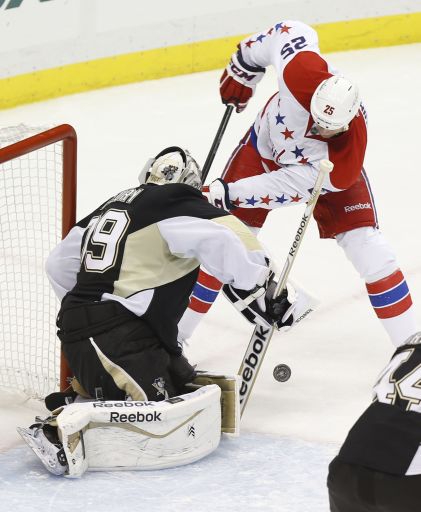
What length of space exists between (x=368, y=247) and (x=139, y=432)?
0.98 meters

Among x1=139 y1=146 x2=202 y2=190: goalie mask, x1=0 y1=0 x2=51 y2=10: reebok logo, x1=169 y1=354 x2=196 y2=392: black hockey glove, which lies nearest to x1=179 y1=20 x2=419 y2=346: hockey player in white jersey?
x1=139 y1=146 x2=202 y2=190: goalie mask

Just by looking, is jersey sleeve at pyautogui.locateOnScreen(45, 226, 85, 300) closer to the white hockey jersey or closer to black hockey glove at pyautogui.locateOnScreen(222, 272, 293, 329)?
black hockey glove at pyautogui.locateOnScreen(222, 272, 293, 329)

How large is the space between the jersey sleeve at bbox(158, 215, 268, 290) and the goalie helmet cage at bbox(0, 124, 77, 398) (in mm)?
459

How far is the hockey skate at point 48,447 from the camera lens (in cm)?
313

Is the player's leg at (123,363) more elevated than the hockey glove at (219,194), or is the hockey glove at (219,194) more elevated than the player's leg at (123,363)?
the hockey glove at (219,194)

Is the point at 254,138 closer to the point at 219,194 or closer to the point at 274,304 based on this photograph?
the point at 219,194

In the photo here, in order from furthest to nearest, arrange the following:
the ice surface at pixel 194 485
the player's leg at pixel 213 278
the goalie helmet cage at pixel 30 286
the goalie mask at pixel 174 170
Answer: the player's leg at pixel 213 278
the goalie helmet cage at pixel 30 286
the goalie mask at pixel 174 170
the ice surface at pixel 194 485

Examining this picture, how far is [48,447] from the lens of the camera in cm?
314

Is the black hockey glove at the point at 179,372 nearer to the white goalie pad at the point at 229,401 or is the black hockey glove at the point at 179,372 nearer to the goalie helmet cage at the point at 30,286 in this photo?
the white goalie pad at the point at 229,401

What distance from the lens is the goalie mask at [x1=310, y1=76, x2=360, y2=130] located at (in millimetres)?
3551

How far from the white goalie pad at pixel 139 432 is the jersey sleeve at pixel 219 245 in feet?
0.99

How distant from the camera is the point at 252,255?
3.28 metres

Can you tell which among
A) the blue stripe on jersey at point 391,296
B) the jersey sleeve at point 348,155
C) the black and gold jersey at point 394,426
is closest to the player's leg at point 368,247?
the blue stripe on jersey at point 391,296

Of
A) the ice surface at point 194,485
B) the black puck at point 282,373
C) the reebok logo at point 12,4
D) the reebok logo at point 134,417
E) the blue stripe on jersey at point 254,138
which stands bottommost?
the ice surface at point 194,485
